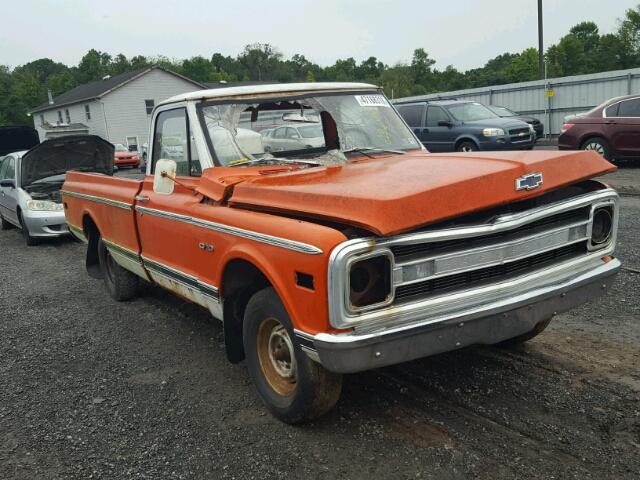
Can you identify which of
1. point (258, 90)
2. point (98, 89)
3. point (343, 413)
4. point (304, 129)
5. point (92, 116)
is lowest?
point (343, 413)

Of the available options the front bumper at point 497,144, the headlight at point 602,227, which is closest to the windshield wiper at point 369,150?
the headlight at point 602,227

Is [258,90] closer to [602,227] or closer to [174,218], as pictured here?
[174,218]

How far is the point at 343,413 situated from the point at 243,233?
1.24 metres

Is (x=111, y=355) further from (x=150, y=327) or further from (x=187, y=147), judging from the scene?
(x=187, y=147)

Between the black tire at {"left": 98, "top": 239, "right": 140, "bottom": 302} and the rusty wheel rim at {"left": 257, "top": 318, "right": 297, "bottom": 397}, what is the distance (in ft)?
10.5

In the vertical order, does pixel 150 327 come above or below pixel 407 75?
below

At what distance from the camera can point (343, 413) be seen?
367 cm

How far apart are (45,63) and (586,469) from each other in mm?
127054

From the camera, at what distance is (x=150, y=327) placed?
18.5ft

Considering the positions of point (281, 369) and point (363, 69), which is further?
point (363, 69)

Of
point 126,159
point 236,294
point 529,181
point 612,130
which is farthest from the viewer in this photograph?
point 126,159

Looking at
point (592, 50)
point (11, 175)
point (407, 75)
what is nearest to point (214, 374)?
point (11, 175)

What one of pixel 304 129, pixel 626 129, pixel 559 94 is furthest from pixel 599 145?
pixel 304 129

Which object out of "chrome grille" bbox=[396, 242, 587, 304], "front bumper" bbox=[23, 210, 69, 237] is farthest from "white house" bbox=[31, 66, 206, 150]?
"chrome grille" bbox=[396, 242, 587, 304]
